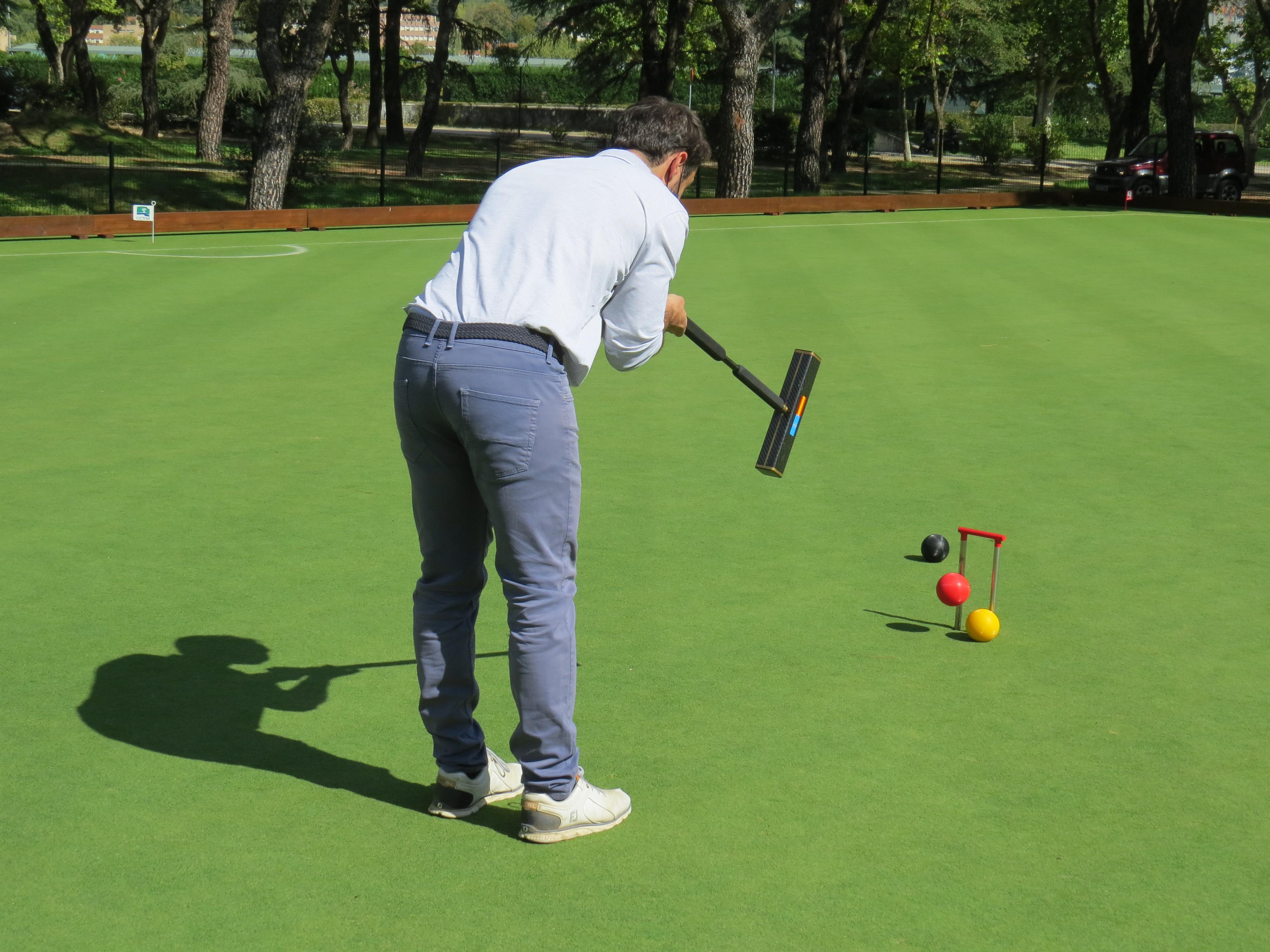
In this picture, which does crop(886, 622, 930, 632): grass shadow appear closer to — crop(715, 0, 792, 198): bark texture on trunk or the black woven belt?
the black woven belt

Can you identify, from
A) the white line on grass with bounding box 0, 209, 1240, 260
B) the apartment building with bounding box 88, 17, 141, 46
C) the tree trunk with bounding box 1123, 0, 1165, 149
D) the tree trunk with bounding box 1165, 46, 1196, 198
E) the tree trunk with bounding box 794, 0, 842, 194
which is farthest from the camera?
the apartment building with bounding box 88, 17, 141, 46

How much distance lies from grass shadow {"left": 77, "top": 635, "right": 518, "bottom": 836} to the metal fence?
56.3ft

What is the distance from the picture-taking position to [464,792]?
3.77m

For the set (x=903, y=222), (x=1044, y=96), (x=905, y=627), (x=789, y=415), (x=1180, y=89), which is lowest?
(x=905, y=627)

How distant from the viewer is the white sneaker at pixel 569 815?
3.60 meters

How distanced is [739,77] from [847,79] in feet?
57.3

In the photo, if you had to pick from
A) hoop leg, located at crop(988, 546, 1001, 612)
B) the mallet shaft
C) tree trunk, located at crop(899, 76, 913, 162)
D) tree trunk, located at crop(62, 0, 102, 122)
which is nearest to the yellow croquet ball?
hoop leg, located at crop(988, 546, 1001, 612)

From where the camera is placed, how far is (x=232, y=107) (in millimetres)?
48375

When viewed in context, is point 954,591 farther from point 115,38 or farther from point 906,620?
point 115,38

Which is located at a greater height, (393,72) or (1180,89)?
(393,72)

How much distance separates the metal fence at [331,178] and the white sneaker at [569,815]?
725 inches

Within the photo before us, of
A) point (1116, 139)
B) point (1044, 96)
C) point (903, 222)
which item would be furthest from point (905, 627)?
point (1044, 96)

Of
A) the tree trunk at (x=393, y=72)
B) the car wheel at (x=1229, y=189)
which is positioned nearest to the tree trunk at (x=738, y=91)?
the car wheel at (x=1229, y=189)

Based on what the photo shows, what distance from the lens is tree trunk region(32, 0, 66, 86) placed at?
3909cm
